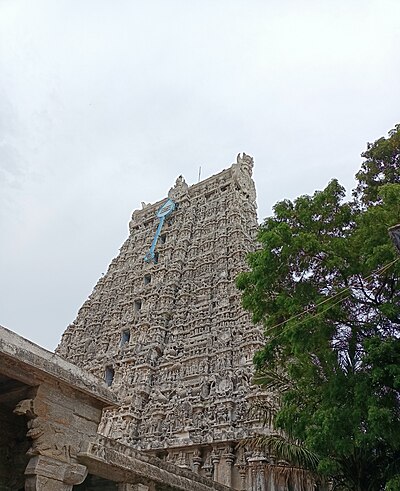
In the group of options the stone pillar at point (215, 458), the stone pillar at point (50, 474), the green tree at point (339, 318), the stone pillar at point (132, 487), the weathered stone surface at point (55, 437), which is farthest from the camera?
the stone pillar at point (215, 458)

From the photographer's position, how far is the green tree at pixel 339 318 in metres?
7.77

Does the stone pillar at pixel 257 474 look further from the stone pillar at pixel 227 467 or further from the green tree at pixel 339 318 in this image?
the green tree at pixel 339 318

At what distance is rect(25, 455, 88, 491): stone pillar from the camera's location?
623cm

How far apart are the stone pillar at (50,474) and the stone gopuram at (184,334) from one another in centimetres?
721

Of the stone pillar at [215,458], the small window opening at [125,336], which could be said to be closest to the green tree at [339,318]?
the stone pillar at [215,458]

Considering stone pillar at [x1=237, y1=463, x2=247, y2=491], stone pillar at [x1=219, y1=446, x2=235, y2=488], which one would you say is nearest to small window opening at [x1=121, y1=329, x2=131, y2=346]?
stone pillar at [x1=219, y1=446, x2=235, y2=488]

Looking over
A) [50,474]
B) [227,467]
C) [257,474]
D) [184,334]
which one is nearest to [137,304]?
[184,334]

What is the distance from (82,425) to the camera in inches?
276

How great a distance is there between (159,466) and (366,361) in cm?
415

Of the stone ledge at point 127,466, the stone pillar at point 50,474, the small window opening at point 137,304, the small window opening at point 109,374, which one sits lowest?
the stone pillar at point 50,474

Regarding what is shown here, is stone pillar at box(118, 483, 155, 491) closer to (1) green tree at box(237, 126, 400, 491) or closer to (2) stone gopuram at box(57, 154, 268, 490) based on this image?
(1) green tree at box(237, 126, 400, 491)

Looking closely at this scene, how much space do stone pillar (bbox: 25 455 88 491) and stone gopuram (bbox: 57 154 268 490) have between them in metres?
Answer: 7.21

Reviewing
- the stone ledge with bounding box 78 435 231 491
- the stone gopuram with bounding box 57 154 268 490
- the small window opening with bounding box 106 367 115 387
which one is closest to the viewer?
the stone ledge with bounding box 78 435 231 491

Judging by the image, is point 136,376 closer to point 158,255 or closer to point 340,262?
point 158,255
